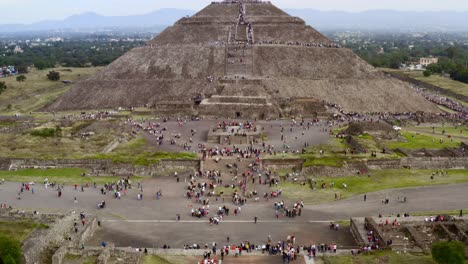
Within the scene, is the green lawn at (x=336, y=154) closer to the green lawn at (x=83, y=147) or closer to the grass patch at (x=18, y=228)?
the green lawn at (x=83, y=147)

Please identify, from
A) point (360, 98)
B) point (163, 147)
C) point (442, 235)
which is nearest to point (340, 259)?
point (442, 235)

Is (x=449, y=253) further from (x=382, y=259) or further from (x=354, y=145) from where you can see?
(x=354, y=145)

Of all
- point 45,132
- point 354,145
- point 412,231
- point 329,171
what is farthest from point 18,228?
point 354,145

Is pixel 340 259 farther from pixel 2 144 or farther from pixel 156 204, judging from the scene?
pixel 2 144

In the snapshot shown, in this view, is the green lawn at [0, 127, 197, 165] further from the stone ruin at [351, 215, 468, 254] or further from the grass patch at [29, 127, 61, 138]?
the stone ruin at [351, 215, 468, 254]

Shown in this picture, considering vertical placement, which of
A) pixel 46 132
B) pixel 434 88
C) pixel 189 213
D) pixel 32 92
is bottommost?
pixel 189 213

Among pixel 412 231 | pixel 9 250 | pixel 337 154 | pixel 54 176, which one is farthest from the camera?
pixel 337 154
